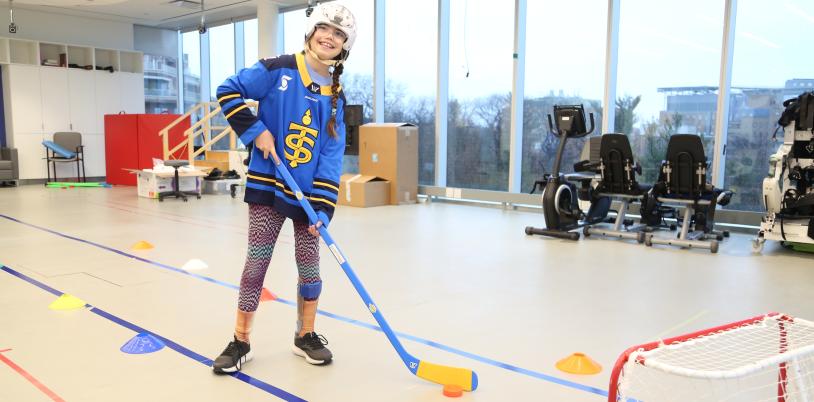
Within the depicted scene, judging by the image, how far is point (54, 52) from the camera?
12.3 m

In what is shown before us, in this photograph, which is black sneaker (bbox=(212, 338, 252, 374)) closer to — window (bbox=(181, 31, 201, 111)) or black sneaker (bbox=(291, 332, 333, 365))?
black sneaker (bbox=(291, 332, 333, 365))

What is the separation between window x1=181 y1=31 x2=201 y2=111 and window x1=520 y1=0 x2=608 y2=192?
831 cm

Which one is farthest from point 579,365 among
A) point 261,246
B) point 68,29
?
point 68,29

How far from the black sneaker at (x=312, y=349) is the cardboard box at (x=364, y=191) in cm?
563

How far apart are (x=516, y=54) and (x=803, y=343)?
7.01m

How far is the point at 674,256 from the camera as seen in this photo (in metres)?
5.32

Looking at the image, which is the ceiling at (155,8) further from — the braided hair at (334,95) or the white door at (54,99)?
the braided hair at (334,95)

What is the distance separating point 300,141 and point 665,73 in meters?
6.03

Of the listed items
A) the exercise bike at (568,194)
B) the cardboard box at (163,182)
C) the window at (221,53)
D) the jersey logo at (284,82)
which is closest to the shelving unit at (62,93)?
the window at (221,53)

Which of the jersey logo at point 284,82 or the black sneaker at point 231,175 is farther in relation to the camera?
the black sneaker at point 231,175

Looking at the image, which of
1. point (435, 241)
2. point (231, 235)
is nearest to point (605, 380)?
point (435, 241)

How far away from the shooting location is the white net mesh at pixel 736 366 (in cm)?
153

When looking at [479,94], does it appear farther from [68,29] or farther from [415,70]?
[68,29]

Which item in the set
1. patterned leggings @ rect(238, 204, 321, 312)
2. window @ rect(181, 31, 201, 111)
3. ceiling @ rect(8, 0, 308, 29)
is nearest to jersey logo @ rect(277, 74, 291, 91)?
patterned leggings @ rect(238, 204, 321, 312)
